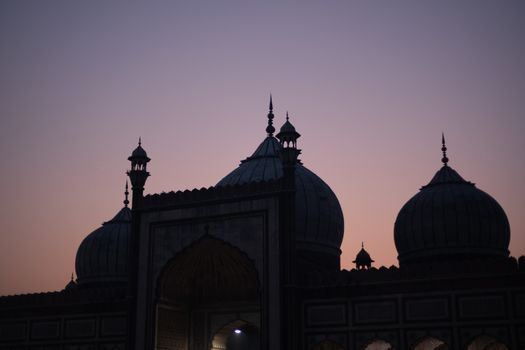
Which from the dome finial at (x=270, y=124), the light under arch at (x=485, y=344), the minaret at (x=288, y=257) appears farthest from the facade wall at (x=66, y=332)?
the light under arch at (x=485, y=344)

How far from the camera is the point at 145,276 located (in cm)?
2188

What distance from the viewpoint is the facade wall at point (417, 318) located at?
17812 mm

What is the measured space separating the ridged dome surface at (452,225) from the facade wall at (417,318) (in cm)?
391

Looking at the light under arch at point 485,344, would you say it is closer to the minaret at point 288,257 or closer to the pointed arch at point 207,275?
the minaret at point 288,257

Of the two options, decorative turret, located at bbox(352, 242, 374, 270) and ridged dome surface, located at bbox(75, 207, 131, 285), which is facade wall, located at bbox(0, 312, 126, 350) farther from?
decorative turret, located at bbox(352, 242, 374, 270)

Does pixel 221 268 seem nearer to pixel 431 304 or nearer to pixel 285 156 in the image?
pixel 285 156

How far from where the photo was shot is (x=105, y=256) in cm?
2773

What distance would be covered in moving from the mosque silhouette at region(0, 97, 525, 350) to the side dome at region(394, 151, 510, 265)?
0.13 feet

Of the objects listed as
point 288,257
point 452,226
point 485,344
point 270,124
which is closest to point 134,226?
point 288,257

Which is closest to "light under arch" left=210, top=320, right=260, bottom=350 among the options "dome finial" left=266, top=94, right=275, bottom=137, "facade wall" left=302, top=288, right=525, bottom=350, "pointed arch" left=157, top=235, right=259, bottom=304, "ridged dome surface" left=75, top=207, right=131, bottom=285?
"pointed arch" left=157, top=235, right=259, bottom=304

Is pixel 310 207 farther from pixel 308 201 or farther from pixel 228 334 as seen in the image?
pixel 228 334

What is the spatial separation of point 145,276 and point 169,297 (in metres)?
0.97

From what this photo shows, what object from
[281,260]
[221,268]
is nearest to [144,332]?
[221,268]

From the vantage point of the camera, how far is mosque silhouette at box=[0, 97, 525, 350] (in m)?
18.5
